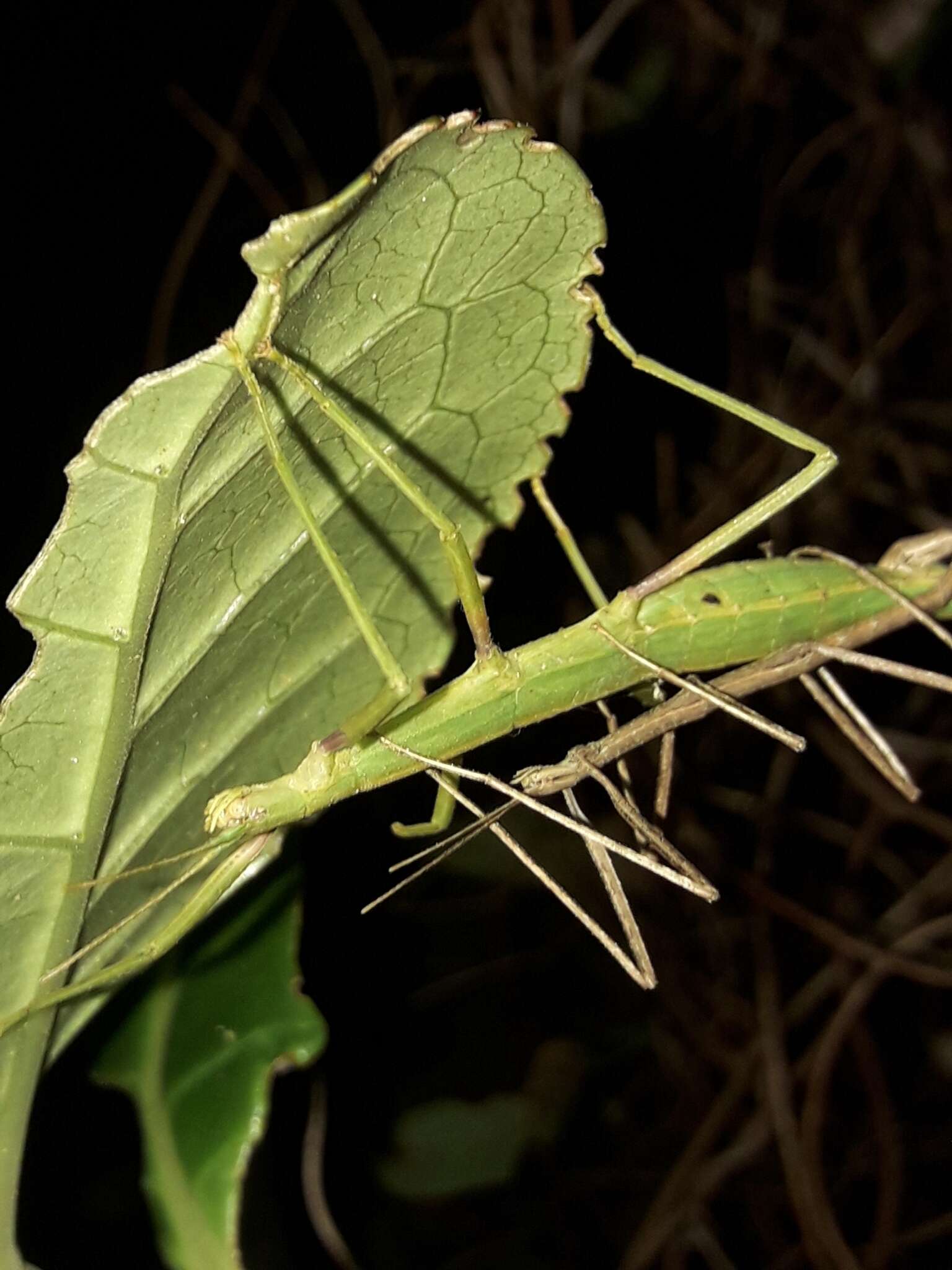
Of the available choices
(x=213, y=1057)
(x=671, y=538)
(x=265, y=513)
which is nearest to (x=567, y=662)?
(x=265, y=513)

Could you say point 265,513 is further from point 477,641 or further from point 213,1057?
point 213,1057

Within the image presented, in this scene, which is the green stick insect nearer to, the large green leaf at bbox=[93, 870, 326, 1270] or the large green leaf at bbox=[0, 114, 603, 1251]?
the large green leaf at bbox=[0, 114, 603, 1251]

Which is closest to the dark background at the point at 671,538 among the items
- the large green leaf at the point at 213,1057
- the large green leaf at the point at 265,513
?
the large green leaf at the point at 213,1057

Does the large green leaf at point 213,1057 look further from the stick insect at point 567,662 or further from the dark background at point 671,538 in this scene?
the dark background at point 671,538

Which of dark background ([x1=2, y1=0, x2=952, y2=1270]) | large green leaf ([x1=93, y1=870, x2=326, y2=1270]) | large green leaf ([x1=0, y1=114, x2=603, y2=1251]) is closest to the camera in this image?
large green leaf ([x1=0, y1=114, x2=603, y2=1251])

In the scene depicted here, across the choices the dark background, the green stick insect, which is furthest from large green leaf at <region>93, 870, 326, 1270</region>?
the dark background

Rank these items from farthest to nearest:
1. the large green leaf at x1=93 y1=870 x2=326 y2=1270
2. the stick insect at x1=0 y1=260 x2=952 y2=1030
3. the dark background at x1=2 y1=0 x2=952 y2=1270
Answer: the dark background at x1=2 y1=0 x2=952 y2=1270 → the large green leaf at x1=93 y1=870 x2=326 y2=1270 → the stick insect at x1=0 y1=260 x2=952 y2=1030
